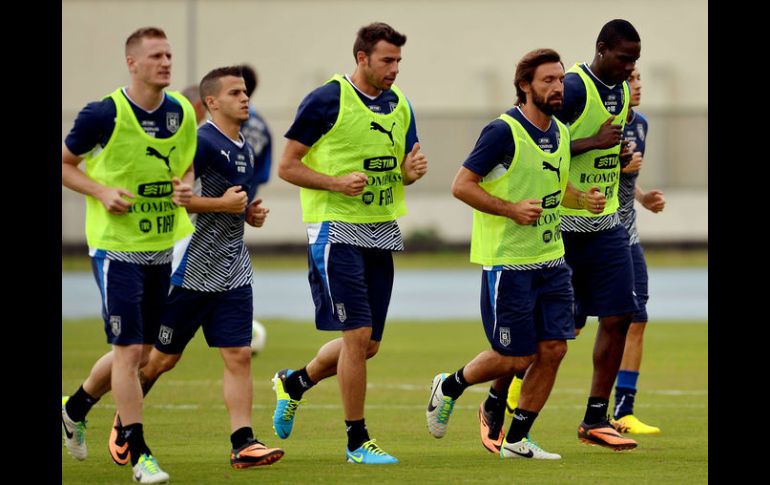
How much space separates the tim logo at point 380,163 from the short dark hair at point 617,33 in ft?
5.60

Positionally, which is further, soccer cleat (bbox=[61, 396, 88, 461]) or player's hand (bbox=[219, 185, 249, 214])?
soccer cleat (bbox=[61, 396, 88, 461])

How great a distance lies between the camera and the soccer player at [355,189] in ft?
30.4

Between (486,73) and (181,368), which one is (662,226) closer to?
(486,73)

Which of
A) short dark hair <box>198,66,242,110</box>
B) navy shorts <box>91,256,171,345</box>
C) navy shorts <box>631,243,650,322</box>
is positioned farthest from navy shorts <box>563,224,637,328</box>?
navy shorts <box>91,256,171,345</box>

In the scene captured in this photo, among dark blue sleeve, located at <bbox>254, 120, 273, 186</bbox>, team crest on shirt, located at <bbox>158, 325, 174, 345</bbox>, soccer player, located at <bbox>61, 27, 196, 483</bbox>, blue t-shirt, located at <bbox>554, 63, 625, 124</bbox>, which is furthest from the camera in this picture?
dark blue sleeve, located at <bbox>254, 120, 273, 186</bbox>

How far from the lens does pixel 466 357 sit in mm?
16219

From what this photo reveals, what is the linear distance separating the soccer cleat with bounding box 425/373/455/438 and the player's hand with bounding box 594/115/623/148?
6.22 feet

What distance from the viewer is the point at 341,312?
9266 millimetres

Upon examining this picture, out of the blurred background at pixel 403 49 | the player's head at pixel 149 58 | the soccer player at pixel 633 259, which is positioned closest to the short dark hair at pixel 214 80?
the player's head at pixel 149 58

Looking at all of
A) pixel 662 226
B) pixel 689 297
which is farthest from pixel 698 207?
pixel 689 297

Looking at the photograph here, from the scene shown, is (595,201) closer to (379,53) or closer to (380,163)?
(380,163)

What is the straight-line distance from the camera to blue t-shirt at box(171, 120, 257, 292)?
9.34 meters

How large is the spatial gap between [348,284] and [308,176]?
2.41ft

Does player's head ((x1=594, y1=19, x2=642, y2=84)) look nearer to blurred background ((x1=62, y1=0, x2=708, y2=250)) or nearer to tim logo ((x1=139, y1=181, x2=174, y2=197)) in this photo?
tim logo ((x1=139, y1=181, x2=174, y2=197))
